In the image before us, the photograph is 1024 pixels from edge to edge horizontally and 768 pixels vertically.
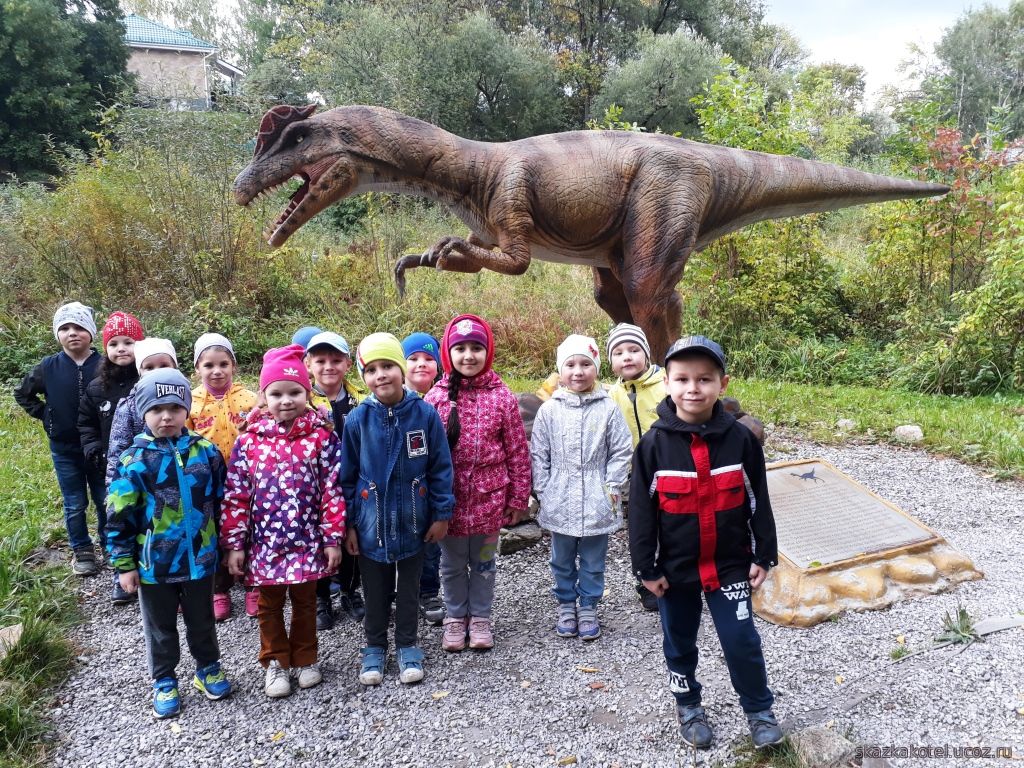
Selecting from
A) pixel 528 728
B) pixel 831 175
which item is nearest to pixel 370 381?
pixel 528 728

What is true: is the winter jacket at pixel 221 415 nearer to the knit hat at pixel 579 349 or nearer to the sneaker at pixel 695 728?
the knit hat at pixel 579 349

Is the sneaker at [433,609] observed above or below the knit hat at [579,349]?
below

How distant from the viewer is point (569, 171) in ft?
10.5

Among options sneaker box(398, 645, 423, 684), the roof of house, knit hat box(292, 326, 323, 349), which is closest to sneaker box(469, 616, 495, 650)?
sneaker box(398, 645, 423, 684)

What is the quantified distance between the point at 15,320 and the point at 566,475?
753cm

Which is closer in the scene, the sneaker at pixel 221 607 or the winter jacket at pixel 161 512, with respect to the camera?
the winter jacket at pixel 161 512

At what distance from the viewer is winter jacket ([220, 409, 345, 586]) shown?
224 cm

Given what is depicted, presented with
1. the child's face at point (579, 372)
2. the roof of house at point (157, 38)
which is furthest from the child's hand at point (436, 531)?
the roof of house at point (157, 38)

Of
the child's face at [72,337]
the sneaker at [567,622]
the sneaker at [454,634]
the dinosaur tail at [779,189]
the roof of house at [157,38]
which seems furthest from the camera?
the roof of house at [157,38]

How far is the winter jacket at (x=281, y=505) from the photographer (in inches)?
88.3

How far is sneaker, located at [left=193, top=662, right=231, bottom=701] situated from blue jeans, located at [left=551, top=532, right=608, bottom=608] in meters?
1.32

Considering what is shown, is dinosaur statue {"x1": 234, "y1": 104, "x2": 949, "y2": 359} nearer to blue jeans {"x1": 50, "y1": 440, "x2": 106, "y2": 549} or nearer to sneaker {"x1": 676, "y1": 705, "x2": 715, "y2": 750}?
blue jeans {"x1": 50, "y1": 440, "x2": 106, "y2": 549}

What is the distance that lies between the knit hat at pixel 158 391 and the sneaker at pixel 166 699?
0.98 m

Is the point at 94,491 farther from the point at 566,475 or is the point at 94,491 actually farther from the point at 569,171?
the point at 569,171
